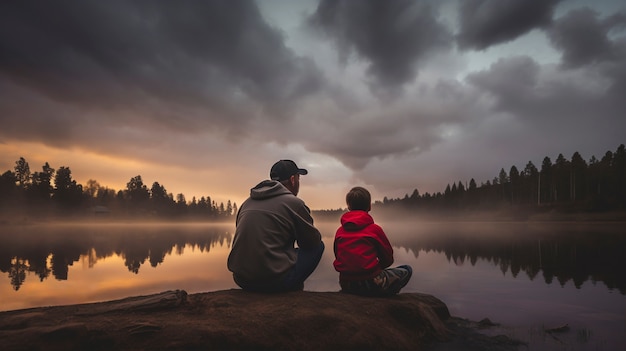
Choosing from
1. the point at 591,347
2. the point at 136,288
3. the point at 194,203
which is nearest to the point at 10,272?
the point at 136,288

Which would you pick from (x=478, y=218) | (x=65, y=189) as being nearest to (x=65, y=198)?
(x=65, y=189)

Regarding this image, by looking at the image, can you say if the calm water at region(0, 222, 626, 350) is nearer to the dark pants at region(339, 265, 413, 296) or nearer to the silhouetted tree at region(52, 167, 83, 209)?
the dark pants at region(339, 265, 413, 296)

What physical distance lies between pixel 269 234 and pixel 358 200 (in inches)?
69.8

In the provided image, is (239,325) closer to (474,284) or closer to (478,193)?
(474,284)

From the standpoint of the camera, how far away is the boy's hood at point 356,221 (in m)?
5.07

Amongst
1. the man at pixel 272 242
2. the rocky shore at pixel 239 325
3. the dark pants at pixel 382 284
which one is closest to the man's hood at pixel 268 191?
the man at pixel 272 242

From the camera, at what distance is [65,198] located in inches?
3401

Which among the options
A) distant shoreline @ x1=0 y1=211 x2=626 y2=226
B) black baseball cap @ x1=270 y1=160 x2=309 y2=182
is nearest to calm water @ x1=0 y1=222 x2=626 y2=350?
black baseball cap @ x1=270 y1=160 x2=309 y2=182

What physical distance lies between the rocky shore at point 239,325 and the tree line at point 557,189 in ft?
282

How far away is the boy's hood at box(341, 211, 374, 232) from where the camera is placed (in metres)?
5.07

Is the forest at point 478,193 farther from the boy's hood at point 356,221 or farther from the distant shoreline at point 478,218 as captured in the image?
the boy's hood at point 356,221

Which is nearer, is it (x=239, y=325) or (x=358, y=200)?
(x=239, y=325)

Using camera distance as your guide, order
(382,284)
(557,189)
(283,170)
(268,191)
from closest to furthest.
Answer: (268,191)
(382,284)
(283,170)
(557,189)

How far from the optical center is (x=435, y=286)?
36.0 feet
